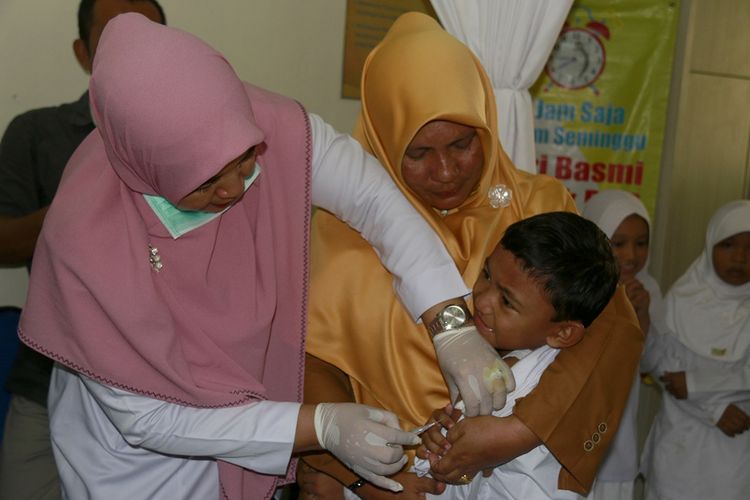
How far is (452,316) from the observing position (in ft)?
5.79

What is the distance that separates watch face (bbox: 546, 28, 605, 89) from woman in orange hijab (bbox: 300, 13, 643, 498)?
2.39 metres

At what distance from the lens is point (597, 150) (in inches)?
172

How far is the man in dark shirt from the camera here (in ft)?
7.89

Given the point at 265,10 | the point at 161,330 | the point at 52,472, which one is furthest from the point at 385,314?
the point at 265,10

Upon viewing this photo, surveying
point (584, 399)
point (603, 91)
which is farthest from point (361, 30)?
point (584, 399)

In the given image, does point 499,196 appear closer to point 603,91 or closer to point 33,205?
point 33,205

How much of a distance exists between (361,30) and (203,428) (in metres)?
2.42

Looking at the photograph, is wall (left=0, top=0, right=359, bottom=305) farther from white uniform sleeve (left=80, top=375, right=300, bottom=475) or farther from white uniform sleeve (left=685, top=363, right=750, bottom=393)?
white uniform sleeve (left=685, top=363, right=750, bottom=393)

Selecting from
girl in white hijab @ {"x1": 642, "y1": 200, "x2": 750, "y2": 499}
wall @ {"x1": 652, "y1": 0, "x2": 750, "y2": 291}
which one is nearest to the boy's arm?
girl in white hijab @ {"x1": 642, "y1": 200, "x2": 750, "y2": 499}

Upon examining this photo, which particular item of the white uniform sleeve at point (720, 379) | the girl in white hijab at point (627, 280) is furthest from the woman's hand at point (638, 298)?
the white uniform sleeve at point (720, 379)

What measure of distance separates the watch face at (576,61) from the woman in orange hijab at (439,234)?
239 centimetres

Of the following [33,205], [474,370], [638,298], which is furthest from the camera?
[638,298]

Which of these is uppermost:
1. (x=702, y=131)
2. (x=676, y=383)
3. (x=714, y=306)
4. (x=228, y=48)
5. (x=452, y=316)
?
(x=228, y=48)

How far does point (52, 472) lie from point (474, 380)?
4.81 ft
